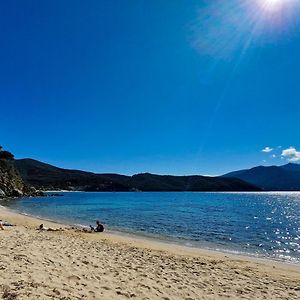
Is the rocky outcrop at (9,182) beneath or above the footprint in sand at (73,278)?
above

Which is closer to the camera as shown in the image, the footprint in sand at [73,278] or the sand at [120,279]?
the sand at [120,279]

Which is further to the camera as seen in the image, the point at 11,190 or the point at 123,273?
the point at 11,190

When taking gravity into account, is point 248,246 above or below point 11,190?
below

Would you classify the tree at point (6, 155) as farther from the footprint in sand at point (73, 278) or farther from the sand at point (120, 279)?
the footprint in sand at point (73, 278)

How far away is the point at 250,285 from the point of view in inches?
501

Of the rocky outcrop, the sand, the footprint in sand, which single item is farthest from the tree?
the footprint in sand

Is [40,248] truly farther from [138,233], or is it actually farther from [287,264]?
[138,233]

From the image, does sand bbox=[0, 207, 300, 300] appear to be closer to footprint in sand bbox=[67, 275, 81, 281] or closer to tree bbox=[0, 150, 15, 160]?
footprint in sand bbox=[67, 275, 81, 281]

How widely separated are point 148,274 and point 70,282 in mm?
3557

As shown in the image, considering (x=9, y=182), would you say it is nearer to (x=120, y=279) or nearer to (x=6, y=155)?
(x=6, y=155)

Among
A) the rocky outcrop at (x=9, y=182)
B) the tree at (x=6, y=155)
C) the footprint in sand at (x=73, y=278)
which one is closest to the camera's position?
the footprint in sand at (x=73, y=278)

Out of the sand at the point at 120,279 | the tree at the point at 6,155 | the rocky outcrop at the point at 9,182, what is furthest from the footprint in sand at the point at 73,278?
the tree at the point at 6,155

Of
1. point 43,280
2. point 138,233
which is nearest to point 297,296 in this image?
point 43,280

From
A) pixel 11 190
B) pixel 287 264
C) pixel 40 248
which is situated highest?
pixel 11 190
